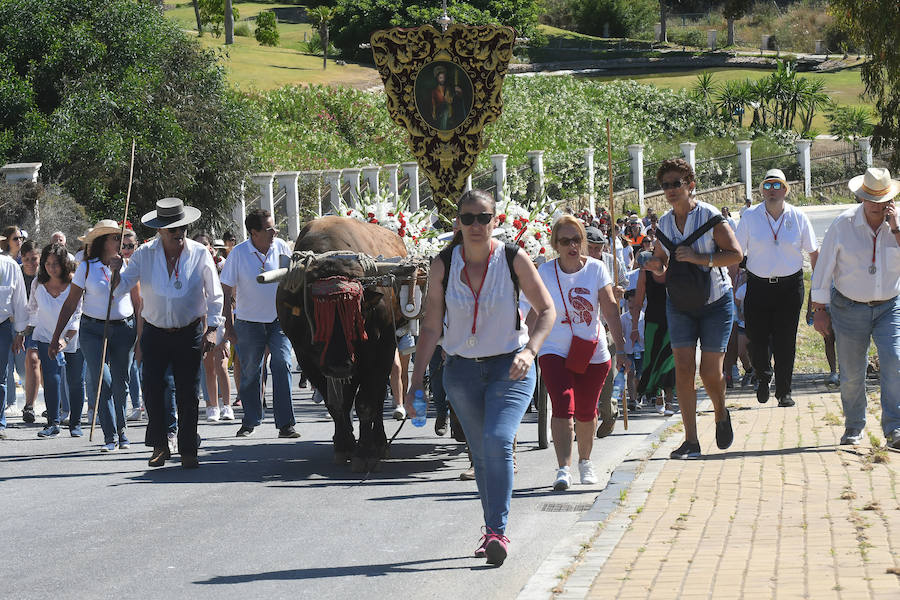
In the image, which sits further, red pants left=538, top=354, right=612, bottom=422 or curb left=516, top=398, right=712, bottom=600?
red pants left=538, top=354, right=612, bottom=422

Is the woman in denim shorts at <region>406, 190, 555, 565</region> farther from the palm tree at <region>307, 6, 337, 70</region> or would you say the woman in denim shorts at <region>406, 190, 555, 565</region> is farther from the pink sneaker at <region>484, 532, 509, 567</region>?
the palm tree at <region>307, 6, 337, 70</region>

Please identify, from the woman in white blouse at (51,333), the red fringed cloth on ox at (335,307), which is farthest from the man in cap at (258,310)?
the red fringed cloth on ox at (335,307)

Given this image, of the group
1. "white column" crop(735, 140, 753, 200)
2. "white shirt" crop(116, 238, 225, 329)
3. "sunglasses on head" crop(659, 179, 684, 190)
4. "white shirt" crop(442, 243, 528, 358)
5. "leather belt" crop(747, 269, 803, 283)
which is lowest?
"white column" crop(735, 140, 753, 200)

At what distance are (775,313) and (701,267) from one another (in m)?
2.75

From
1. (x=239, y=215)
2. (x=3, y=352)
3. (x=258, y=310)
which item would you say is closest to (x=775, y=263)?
(x=258, y=310)

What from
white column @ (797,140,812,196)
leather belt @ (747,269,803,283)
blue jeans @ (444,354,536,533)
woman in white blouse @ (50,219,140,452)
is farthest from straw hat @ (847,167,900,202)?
white column @ (797,140,812,196)

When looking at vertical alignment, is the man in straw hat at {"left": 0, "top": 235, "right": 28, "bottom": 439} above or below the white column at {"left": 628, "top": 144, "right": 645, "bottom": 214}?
above

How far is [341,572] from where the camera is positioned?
753 centimetres

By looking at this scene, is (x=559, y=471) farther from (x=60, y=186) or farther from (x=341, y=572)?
(x=60, y=186)

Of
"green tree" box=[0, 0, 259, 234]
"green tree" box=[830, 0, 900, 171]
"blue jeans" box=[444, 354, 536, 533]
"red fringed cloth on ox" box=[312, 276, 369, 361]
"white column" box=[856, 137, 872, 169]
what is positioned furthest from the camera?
"white column" box=[856, 137, 872, 169]

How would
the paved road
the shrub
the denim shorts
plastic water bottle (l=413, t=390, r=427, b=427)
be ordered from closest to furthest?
the paved road → plastic water bottle (l=413, t=390, r=427, b=427) → the denim shorts → the shrub

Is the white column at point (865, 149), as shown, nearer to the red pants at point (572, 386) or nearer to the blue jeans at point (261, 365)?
the blue jeans at point (261, 365)

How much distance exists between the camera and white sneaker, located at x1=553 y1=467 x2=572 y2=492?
32.2 ft

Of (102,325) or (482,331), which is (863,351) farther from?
(102,325)
